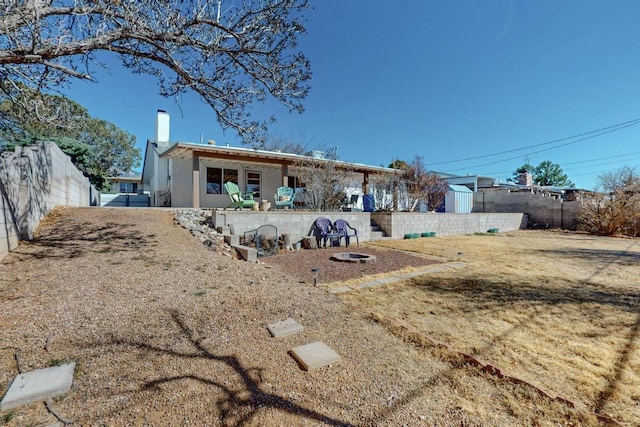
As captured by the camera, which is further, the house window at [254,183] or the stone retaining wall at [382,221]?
the house window at [254,183]

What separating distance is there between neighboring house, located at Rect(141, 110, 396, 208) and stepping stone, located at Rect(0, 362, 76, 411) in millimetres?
8079

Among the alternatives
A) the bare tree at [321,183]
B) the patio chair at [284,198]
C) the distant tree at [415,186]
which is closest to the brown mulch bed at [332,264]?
the patio chair at [284,198]

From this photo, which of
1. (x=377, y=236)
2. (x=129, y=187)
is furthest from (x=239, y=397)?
(x=129, y=187)

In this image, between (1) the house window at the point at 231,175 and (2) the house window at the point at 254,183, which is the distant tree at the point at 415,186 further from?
(1) the house window at the point at 231,175

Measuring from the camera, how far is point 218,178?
41.0 ft

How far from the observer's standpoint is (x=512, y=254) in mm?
7254

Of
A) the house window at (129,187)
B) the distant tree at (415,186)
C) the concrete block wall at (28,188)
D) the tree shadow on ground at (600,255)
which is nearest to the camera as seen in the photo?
the concrete block wall at (28,188)

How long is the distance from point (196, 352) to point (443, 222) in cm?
1152

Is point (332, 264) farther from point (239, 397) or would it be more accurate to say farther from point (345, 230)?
point (239, 397)

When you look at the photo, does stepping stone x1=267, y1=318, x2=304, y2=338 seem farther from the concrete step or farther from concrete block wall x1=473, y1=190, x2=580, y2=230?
concrete block wall x1=473, y1=190, x2=580, y2=230

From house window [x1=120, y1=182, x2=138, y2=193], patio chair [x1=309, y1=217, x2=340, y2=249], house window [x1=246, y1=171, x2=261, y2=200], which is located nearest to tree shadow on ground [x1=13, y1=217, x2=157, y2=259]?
patio chair [x1=309, y1=217, x2=340, y2=249]

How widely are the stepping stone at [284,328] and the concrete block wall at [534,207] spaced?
55.6 feet

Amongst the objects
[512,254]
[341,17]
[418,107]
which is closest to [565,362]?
[512,254]

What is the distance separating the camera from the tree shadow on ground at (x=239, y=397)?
149cm
